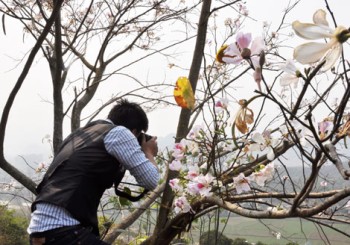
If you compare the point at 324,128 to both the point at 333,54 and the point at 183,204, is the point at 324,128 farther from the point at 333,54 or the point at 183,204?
the point at 183,204

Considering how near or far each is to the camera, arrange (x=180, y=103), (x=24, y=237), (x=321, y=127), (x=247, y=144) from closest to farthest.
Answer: (x=321, y=127)
(x=180, y=103)
(x=247, y=144)
(x=24, y=237)

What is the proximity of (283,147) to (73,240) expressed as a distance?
776mm

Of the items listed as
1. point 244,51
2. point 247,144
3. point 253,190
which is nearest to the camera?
point 244,51

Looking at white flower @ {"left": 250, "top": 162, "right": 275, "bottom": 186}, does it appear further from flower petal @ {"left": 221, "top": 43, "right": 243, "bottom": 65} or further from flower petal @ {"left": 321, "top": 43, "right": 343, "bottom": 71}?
flower petal @ {"left": 321, "top": 43, "right": 343, "bottom": 71}

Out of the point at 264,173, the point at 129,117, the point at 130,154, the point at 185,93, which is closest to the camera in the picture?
the point at 185,93

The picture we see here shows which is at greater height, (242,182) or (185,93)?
(185,93)

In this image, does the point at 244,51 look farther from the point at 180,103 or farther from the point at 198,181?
the point at 198,181

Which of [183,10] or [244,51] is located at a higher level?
[183,10]

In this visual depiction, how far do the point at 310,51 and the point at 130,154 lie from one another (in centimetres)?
97

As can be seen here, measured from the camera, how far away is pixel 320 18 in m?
0.47

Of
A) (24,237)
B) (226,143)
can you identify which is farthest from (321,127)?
(24,237)

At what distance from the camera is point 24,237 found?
7598mm

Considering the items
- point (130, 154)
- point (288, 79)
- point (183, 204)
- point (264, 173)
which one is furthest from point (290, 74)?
point (183, 204)

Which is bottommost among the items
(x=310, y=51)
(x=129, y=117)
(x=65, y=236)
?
(x=65, y=236)
